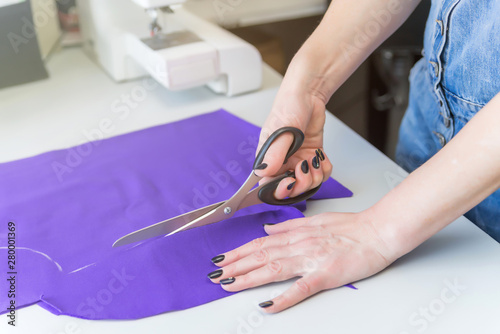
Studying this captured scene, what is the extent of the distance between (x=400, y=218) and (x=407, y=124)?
44 cm

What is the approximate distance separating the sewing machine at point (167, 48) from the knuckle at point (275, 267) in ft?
1.75

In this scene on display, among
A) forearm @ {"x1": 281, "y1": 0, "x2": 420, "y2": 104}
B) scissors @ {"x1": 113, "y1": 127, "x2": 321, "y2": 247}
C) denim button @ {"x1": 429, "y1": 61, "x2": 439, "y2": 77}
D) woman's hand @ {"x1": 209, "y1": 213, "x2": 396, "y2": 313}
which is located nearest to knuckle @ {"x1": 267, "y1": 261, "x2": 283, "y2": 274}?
woman's hand @ {"x1": 209, "y1": 213, "x2": 396, "y2": 313}

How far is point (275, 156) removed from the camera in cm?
85

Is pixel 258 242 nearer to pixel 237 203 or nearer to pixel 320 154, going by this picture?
pixel 237 203

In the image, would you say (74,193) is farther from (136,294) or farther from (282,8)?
(282,8)

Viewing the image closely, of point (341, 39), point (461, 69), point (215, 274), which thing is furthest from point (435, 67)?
point (215, 274)

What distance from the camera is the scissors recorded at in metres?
0.81

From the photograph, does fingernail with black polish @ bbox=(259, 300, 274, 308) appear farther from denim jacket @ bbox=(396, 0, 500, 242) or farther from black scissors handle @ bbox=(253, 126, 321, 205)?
denim jacket @ bbox=(396, 0, 500, 242)

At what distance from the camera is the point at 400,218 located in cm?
76

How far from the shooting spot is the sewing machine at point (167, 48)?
1.16 meters

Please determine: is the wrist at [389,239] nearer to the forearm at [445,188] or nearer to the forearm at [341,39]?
the forearm at [445,188]

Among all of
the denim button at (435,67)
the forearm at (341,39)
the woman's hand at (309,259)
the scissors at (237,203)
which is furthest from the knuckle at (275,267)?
the denim button at (435,67)

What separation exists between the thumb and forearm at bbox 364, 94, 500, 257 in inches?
6.0

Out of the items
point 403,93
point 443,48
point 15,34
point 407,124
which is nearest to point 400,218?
point 443,48
